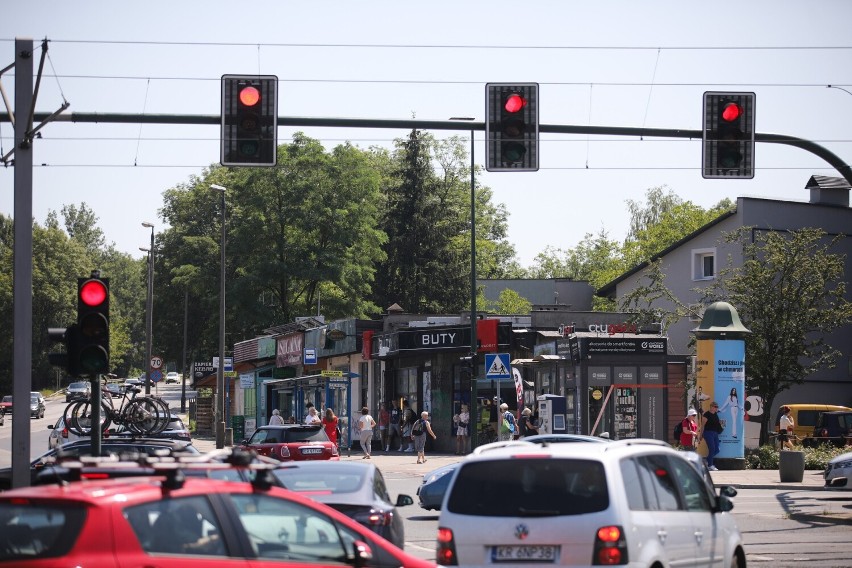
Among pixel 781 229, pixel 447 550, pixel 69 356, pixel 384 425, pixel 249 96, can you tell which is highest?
pixel 781 229

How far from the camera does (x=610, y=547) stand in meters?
9.20

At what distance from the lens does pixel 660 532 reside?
9633 millimetres

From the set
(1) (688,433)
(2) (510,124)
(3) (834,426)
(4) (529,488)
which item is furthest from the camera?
(3) (834,426)

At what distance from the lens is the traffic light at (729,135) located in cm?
1703

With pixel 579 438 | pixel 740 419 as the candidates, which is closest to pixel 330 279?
pixel 740 419

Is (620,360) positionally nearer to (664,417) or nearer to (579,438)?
(664,417)

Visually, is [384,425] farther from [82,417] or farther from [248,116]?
[248,116]

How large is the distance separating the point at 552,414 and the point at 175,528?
2903cm

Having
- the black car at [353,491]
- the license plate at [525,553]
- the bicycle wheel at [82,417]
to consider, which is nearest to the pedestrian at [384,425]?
the bicycle wheel at [82,417]

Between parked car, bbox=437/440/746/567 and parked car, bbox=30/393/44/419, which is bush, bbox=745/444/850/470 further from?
parked car, bbox=30/393/44/419

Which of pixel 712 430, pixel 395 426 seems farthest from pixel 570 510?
pixel 395 426

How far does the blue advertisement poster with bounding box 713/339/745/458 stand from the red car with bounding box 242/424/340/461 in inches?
469

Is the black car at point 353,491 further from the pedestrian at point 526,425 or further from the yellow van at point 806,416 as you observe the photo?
the yellow van at point 806,416

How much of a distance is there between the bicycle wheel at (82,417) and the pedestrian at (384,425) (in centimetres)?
2285
